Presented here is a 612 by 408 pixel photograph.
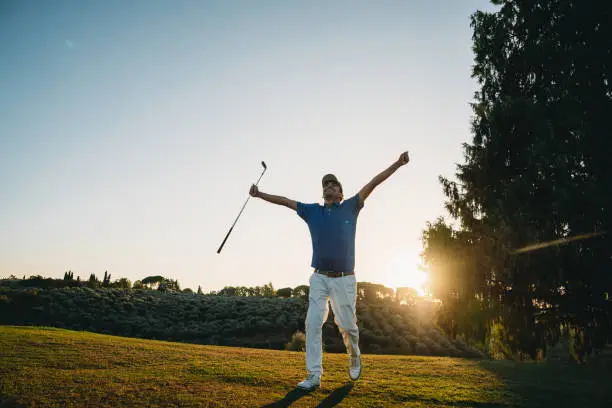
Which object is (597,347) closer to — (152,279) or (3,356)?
(3,356)

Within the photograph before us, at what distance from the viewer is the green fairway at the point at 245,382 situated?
12.9ft

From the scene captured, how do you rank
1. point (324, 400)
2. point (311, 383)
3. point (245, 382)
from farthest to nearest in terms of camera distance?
point (245, 382) → point (311, 383) → point (324, 400)

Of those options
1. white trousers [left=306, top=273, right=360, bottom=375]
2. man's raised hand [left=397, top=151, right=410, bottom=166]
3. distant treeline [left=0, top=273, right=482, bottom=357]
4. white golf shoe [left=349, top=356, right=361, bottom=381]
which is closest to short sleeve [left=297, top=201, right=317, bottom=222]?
white trousers [left=306, top=273, right=360, bottom=375]

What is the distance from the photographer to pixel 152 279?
3697cm

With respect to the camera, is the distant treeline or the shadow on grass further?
the distant treeline

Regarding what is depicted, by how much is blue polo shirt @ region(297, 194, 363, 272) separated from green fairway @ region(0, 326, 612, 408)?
4.73 ft

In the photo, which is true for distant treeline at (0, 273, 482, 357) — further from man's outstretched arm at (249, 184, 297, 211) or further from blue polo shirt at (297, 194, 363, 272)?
blue polo shirt at (297, 194, 363, 272)

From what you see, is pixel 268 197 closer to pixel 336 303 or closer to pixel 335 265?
pixel 335 265

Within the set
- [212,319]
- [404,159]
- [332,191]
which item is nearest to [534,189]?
[404,159]

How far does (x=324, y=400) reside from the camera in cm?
402

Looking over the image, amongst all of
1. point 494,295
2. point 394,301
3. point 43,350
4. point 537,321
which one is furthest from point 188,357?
point 394,301

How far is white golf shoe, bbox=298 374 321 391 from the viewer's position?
444 centimetres

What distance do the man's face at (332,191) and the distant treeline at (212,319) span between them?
11.7 meters

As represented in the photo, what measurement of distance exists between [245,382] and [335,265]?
5.71ft
